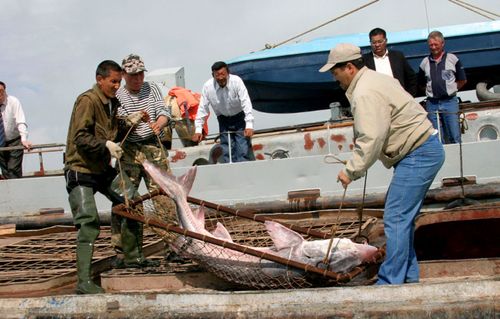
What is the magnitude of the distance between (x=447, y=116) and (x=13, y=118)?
607 cm

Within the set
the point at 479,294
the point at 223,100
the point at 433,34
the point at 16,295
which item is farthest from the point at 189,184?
the point at 433,34

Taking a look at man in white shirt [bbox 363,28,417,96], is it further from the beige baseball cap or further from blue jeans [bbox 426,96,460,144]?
the beige baseball cap

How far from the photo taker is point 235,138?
9.34 metres

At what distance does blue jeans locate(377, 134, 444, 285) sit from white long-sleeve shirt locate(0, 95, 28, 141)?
6.66 meters

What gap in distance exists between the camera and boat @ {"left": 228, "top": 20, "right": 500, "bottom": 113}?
11672 millimetres

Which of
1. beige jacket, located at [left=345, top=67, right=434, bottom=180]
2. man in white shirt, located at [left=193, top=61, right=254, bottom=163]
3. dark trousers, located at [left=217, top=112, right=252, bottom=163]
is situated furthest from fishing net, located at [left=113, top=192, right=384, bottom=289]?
dark trousers, located at [left=217, top=112, right=252, bottom=163]

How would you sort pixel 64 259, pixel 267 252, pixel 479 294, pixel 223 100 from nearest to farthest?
pixel 479 294 < pixel 267 252 < pixel 64 259 < pixel 223 100

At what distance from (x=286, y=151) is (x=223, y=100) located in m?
1.49

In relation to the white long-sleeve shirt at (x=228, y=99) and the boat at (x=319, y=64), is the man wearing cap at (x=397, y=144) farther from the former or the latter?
the boat at (x=319, y=64)

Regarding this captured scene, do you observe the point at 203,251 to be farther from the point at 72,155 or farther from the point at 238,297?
the point at 72,155

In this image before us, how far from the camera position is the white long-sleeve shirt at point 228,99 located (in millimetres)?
8773

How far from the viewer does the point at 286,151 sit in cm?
989

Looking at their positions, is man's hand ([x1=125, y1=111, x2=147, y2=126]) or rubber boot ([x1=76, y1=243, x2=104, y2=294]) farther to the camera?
man's hand ([x1=125, y1=111, x2=147, y2=126])

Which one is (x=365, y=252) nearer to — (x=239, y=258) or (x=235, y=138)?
(x=239, y=258)
